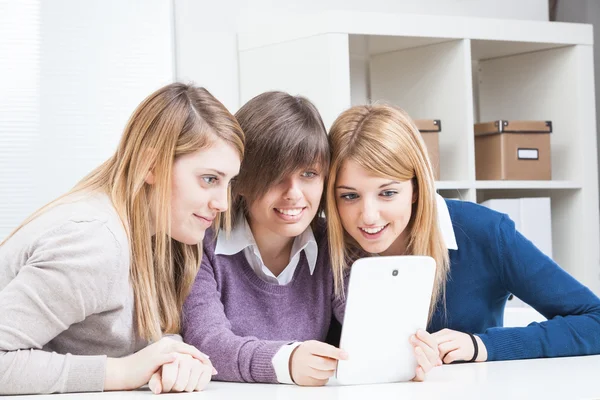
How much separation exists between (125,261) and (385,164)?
1.75ft

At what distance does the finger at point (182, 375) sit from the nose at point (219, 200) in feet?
1.00

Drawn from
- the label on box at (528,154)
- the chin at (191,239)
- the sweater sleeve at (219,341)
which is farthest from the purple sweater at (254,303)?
the label on box at (528,154)

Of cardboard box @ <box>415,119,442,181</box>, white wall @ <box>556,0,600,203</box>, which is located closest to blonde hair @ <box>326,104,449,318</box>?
cardboard box @ <box>415,119,442,181</box>

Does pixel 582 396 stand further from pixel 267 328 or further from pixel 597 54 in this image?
pixel 597 54

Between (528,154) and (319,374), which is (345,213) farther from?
(528,154)

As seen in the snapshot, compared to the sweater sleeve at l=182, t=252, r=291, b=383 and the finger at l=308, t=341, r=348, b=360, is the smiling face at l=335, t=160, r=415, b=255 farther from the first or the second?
the finger at l=308, t=341, r=348, b=360

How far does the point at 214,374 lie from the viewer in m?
1.26

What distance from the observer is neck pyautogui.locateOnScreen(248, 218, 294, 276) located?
160cm

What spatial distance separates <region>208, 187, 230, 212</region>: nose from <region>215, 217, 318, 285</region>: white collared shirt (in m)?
0.16

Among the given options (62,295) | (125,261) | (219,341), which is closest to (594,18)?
(219,341)

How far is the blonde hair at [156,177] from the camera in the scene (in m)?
1.32

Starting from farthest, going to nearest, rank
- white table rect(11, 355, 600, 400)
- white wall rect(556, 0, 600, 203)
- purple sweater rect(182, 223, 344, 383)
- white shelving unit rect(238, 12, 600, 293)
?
white wall rect(556, 0, 600, 203)
white shelving unit rect(238, 12, 600, 293)
purple sweater rect(182, 223, 344, 383)
white table rect(11, 355, 600, 400)

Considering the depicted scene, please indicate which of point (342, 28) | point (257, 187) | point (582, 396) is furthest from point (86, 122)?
point (582, 396)

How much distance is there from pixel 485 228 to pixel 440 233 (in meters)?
0.13
